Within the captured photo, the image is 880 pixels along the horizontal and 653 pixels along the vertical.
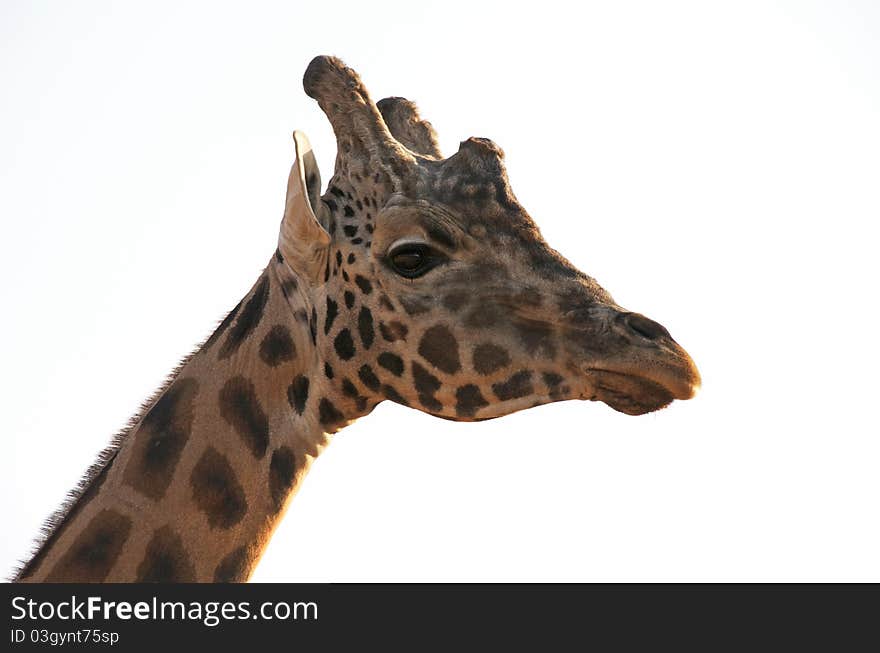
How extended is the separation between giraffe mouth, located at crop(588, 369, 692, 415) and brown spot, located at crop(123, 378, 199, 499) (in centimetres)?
292

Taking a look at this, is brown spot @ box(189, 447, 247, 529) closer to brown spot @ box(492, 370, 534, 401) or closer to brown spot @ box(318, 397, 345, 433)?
brown spot @ box(318, 397, 345, 433)

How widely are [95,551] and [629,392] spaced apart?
3770 millimetres

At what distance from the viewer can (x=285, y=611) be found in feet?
34.6

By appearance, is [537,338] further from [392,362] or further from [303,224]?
[303,224]

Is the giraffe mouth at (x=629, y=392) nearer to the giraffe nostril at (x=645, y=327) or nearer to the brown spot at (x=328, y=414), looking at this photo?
the giraffe nostril at (x=645, y=327)

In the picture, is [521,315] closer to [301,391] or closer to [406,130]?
[301,391]

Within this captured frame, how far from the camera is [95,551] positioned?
10359mm

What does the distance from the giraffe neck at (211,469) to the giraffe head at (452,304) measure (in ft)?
0.82

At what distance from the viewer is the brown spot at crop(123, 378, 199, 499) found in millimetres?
10508

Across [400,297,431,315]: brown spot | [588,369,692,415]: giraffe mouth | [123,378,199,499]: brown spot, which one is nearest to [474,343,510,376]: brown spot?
[400,297,431,315]: brown spot

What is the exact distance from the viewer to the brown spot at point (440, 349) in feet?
33.9

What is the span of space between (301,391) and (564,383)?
192 cm

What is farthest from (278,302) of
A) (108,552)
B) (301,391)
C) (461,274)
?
(108,552)

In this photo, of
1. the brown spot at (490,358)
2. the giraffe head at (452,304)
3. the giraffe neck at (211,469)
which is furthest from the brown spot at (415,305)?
the giraffe neck at (211,469)
